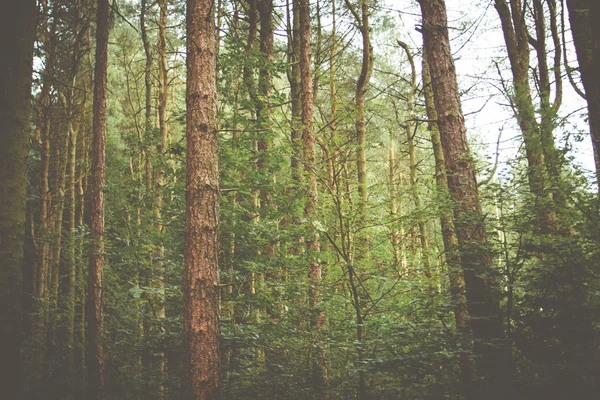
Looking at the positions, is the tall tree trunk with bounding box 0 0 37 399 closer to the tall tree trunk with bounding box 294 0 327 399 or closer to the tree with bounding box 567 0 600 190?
the tall tree trunk with bounding box 294 0 327 399

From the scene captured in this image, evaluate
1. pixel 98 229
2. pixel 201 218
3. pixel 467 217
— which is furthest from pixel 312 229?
pixel 98 229

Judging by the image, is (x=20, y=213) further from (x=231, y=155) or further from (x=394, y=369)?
(x=394, y=369)

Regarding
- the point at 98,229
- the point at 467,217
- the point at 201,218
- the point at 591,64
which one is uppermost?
the point at 591,64

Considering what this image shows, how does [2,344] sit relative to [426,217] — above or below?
below

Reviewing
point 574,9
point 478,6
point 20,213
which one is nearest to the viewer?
point 20,213

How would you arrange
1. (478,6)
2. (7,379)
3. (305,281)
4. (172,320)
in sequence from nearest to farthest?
(7,379) < (172,320) < (305,281) < (478,6)

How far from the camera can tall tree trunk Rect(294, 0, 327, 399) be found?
5543 mm

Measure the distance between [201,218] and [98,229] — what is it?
492 cm

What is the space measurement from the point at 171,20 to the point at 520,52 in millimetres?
13918

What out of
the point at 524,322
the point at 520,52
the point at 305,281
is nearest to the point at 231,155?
the point at 305,281

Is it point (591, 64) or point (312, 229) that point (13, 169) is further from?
point (591, 64)

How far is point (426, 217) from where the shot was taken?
4.97m

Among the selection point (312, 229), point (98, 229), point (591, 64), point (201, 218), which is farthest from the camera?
point (98, 229)

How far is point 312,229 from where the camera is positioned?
5.96 metres
